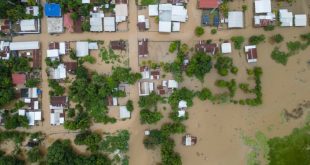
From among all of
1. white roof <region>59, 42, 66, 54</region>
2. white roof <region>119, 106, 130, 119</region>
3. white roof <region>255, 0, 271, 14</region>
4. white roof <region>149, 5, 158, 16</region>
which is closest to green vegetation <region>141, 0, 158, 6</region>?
white roof <region>149, 5, 158, 16</region>

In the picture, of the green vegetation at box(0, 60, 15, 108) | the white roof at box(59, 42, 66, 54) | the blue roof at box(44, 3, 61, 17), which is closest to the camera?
the green vegetation at box(0, 60, 15, 108)

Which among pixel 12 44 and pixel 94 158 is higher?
pixel 12 44

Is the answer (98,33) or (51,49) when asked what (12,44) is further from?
(98,33)

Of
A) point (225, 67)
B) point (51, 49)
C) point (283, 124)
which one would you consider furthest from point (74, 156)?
point (283, 124)

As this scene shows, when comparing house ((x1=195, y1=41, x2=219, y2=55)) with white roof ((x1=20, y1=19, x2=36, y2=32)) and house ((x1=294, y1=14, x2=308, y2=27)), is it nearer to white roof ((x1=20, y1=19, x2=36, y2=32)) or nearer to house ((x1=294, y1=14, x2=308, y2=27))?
house ((x1=294, y1=14, x2=308, y2=27))

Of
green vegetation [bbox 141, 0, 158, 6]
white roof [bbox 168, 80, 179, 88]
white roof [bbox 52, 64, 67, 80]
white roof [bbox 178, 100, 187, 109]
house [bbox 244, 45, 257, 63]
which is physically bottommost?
white roof [bbox 178, 100, 187, 109]

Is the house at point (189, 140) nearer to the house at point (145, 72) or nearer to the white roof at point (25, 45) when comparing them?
the house at point (145, 72)
